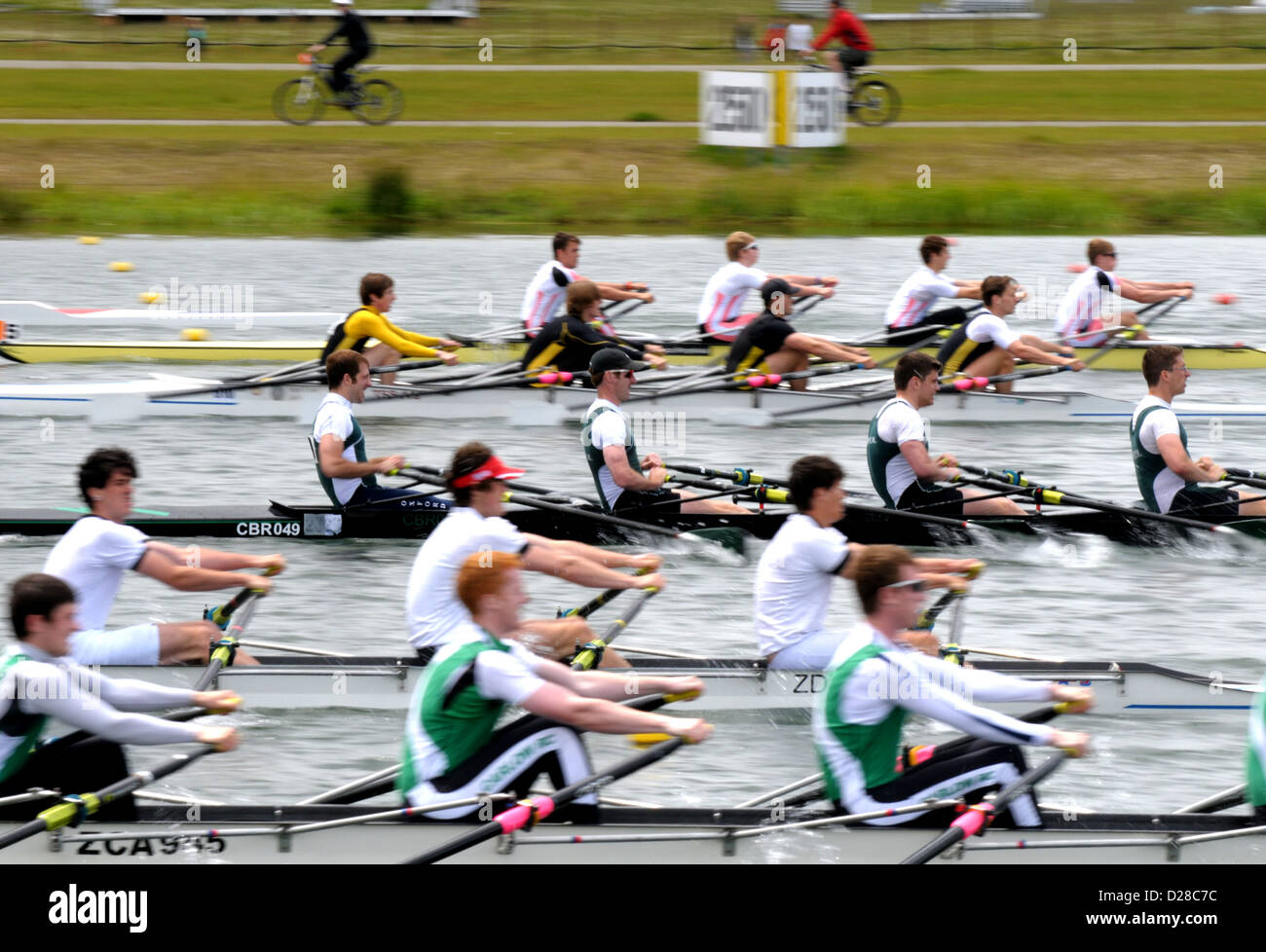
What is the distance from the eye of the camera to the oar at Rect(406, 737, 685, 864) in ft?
18.0

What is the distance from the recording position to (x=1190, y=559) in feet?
35.9

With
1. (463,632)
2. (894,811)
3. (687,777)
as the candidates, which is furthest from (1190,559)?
(463,632)

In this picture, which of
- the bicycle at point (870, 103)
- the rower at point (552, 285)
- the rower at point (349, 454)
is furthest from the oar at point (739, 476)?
the bicycle at point (870, 103)

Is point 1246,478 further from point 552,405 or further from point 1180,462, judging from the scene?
point 552,405

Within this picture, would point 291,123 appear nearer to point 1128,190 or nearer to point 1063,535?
point 1128,190

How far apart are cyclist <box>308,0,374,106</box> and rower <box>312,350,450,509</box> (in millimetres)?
17404

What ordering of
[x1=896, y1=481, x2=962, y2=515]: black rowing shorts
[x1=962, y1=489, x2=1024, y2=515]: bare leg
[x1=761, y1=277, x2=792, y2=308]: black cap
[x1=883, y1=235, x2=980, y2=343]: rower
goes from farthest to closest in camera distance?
[x1=883, y1=235, x2=980, y2=343]: rower < [x1=761, y1=277, x2=792, y2=308]: black cap < [x1=962, y1=489, x2=1024, y2=515]: bare leg < [x1=896, y1=481, x2=962, y2=515]: black rowing shorts

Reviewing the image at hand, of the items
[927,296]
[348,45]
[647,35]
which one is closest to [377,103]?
[348,45]

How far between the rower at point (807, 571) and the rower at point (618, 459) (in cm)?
269

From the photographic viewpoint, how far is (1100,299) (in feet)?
50.1

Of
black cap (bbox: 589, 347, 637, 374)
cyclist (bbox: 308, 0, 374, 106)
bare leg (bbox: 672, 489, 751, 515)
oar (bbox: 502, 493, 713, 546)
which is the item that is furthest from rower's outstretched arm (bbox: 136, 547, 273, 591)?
cyclist (bbox: 308, 0, 374, 106)

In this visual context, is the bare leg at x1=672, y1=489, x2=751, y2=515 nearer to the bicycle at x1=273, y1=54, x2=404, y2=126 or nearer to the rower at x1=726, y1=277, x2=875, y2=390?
the rower at x1=726, y1=277, x2=875, y2=390

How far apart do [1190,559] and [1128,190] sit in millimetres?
16587

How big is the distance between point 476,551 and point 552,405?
24.0 feet
